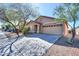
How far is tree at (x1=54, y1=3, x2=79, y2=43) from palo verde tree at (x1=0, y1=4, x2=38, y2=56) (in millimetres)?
255

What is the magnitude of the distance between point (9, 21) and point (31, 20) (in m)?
0.24

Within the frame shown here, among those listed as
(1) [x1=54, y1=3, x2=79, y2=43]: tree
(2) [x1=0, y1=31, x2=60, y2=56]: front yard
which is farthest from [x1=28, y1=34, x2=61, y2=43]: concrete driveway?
(1) [x1=54, y1=3, x2=79, y2=43]: tree

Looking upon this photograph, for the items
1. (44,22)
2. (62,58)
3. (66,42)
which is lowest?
(62,58)

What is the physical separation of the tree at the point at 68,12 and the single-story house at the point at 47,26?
0.25ft

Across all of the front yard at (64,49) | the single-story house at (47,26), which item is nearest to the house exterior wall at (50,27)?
the single-story house at (47,26)

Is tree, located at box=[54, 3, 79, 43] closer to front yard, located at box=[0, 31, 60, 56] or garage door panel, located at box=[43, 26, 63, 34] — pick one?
garage door panel, located at box=[43, 26, 63, 34]

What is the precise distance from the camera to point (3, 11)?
1854mm

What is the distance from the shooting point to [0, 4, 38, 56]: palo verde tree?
1.84m

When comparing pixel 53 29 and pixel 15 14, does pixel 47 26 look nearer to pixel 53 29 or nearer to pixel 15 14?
pixel 53 29

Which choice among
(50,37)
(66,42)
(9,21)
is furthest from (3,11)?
(66,42)

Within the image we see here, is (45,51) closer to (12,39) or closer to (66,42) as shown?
(66,42)

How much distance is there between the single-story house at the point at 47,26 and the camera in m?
1.86

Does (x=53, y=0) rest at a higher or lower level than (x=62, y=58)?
higher

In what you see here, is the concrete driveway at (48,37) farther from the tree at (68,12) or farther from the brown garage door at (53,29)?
the tree at (68,12)
